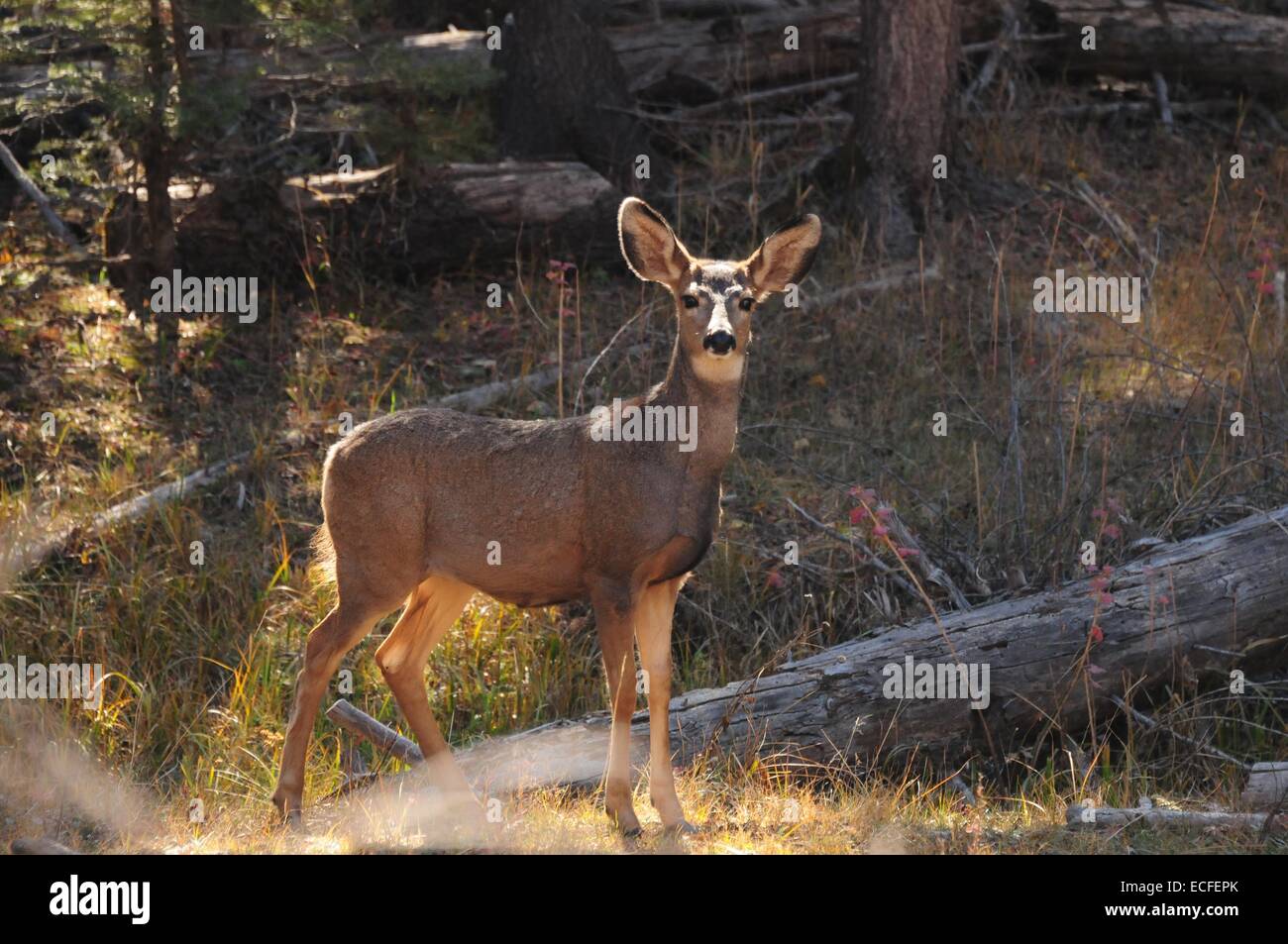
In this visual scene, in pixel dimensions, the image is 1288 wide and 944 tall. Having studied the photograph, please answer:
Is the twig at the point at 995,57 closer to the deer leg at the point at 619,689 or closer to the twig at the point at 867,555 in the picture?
the twig at the point at 867,555

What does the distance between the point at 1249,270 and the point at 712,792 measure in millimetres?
7438

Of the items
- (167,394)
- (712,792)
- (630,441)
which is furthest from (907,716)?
(167,394)

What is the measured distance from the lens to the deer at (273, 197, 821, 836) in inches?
249

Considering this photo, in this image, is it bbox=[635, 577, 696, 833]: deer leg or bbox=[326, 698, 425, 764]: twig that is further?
bbox=[326, 698, 425, 764]: twig

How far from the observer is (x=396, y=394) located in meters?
11.2

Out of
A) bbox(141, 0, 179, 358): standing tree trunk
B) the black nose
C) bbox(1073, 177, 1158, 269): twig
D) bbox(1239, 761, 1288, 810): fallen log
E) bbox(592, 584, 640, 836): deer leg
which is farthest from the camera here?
bbox(1073, 177, 1158, 269): twig

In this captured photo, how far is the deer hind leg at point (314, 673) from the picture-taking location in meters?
6.55

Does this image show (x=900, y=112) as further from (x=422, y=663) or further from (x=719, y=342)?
(x=422, y=663)

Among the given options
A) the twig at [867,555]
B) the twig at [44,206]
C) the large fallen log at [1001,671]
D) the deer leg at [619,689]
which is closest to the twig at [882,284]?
the twig at [867,555]

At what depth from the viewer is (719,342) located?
6027 millimetres

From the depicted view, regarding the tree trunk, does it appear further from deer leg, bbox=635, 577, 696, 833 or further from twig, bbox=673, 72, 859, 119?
deer leg, bbox=635, 577, 696, 833

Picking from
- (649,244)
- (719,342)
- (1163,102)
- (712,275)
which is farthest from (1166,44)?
(719,342)

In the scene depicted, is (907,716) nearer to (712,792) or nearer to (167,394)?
(712,792)

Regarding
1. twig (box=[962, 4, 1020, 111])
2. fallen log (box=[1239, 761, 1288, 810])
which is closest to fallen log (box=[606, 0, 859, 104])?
twig (box=[962, 4, 1020, 111])
